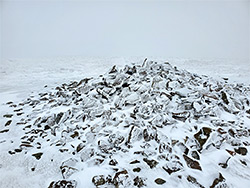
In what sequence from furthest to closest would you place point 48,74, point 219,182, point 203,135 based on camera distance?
point 48,74 < point 203,135 < point 219,182

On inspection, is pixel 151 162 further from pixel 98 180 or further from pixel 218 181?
pixel 218 181

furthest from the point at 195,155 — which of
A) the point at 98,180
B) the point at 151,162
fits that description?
the point at 98,180

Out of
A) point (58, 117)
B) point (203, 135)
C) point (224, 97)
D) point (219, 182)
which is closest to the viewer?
point (219, 182)

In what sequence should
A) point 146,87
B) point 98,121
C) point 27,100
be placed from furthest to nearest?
point 27,100
point 146,87
point 98,121

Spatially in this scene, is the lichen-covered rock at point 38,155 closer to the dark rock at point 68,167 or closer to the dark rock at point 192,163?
→ the dark rock at point 68,167

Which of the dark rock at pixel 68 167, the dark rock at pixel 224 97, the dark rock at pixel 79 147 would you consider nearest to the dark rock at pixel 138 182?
the dark rock at pixel 68 167

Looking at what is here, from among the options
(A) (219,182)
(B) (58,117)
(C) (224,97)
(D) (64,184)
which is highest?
(C) (224,97)

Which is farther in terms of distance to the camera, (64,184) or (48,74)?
(48,74)

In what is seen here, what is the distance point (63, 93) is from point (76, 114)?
2106 millimetres

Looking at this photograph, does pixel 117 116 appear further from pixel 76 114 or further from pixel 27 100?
pixel 27 100

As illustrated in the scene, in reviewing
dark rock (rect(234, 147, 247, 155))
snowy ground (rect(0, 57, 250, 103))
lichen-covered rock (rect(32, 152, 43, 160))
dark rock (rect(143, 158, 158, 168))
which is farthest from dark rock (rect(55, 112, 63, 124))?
dark rock (rect(234, 147, 247, 155))

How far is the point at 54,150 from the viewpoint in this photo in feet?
14.3

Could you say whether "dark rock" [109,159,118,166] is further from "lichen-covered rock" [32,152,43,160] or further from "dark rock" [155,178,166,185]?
Result: "lichen-covered rock" [32,152,43,160]

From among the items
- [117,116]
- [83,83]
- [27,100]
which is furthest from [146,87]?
[27,100]
